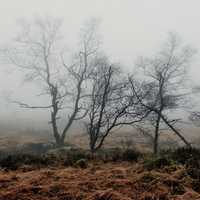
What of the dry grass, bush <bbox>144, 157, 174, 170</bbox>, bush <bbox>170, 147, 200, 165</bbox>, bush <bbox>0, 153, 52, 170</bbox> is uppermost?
bush <bbox>170, 147, 200, 165</bbox>

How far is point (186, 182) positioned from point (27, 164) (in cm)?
406

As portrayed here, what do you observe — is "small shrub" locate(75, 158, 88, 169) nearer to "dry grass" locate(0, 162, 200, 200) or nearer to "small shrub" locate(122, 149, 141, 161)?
"dry grass" locate(0, 162, 200, 200)

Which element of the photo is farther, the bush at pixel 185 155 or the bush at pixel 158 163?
the bush at pixel 185 155

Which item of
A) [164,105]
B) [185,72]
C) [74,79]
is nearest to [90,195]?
[164,105]

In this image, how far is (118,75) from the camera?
17266mm

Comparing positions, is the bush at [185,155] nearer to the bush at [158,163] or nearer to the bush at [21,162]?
the bush at [158,163]

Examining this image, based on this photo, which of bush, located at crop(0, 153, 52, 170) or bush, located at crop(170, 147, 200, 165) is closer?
bush, located at crop(170, 147, 200, 165)

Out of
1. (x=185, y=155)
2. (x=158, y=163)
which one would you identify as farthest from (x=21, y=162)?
(x=185, y=155)

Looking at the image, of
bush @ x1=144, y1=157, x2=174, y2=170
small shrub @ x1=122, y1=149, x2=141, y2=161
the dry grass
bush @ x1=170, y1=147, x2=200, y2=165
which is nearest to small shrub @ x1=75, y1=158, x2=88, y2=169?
the dry grass

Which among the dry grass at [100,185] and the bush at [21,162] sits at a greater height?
the bush at [21,162]

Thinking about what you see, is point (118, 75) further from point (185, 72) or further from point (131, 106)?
point (185, 72)

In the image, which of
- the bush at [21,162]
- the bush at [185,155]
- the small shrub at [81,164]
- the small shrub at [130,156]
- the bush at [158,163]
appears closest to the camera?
the bush at [158,163]

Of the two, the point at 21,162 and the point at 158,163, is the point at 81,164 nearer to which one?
the point at 21,162

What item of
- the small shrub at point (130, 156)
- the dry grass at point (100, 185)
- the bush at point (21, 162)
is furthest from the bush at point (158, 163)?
the bush at point (21, 162)
